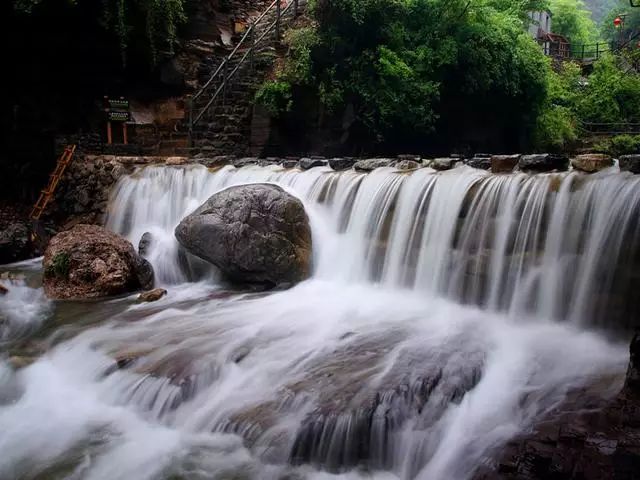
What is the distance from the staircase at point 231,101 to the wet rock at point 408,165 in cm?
622

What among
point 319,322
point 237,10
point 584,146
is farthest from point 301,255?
point 584,146

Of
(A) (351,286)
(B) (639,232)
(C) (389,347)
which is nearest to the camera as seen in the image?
(B) (639,232)

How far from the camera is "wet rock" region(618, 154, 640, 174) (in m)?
5.57

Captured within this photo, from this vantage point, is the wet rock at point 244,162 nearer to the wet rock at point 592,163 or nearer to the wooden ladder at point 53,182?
the wooden ladder at point 53,182

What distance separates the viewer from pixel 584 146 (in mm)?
19109

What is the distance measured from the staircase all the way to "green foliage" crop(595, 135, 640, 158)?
38.8 ft

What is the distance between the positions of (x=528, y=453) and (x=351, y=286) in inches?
177

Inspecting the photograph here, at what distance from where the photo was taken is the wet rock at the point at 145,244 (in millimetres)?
9352

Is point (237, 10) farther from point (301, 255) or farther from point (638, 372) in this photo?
point (638, 372)

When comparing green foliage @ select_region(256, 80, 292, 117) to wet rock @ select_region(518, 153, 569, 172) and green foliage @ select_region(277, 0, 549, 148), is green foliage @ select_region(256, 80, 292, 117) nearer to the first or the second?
green foliage @ select_region(277, 0, 549, 148)

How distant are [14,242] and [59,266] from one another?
3.11 m

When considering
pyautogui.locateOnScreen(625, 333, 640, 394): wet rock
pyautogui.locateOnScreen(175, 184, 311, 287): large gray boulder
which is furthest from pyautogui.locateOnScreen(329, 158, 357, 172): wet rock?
pyautogui.locateOnScreen(625, 333, 640, 394): wet rock

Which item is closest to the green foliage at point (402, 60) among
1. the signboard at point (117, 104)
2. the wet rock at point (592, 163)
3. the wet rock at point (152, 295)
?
the signboard at point (117, 104)

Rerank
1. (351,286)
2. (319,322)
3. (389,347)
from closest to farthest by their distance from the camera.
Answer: (389,347) → (319,322) → (351,286)
